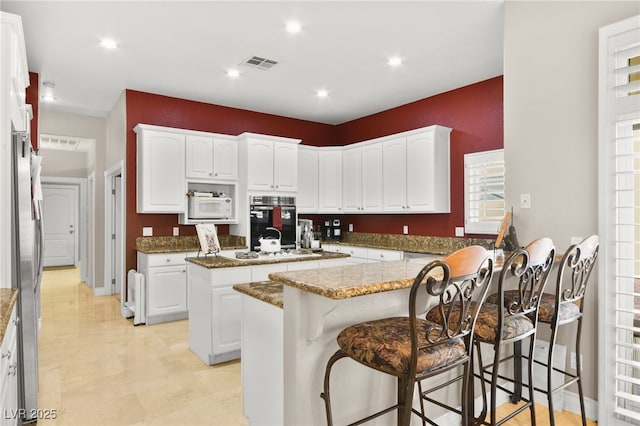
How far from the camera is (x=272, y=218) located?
5.60 metres

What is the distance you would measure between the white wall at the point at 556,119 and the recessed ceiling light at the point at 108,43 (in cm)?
340

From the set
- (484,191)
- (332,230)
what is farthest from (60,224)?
(484,191)

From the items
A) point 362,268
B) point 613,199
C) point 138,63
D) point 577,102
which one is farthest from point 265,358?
point 138,63

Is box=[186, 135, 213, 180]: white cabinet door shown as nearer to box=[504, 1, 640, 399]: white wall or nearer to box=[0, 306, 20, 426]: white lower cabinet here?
box=[0, 306, 20, 426]: white lower cabinet

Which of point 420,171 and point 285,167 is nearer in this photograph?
point 420,171

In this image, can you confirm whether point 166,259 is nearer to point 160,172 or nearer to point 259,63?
point 160,172

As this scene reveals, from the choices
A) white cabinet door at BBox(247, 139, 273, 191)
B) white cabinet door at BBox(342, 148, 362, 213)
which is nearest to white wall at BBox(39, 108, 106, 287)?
white cabinet door at BBox(247, 139, 273, 191)

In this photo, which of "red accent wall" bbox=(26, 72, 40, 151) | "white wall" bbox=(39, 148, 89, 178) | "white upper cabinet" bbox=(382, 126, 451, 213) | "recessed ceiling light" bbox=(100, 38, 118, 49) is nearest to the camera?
"recessed ceiling light" bbox=(100, 38, 118, 49)

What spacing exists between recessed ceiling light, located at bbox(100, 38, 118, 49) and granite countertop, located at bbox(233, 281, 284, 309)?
278cm

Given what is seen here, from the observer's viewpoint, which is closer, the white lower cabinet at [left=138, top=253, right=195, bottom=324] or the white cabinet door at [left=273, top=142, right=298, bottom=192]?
the white lower cabinet at [left=138, top=253, right=195, bottom=324]

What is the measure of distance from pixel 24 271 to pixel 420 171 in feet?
13.5

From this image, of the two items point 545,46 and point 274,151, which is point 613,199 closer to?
point 545,46

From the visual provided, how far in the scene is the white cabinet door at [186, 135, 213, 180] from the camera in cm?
509

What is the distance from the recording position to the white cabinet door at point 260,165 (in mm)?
5328
